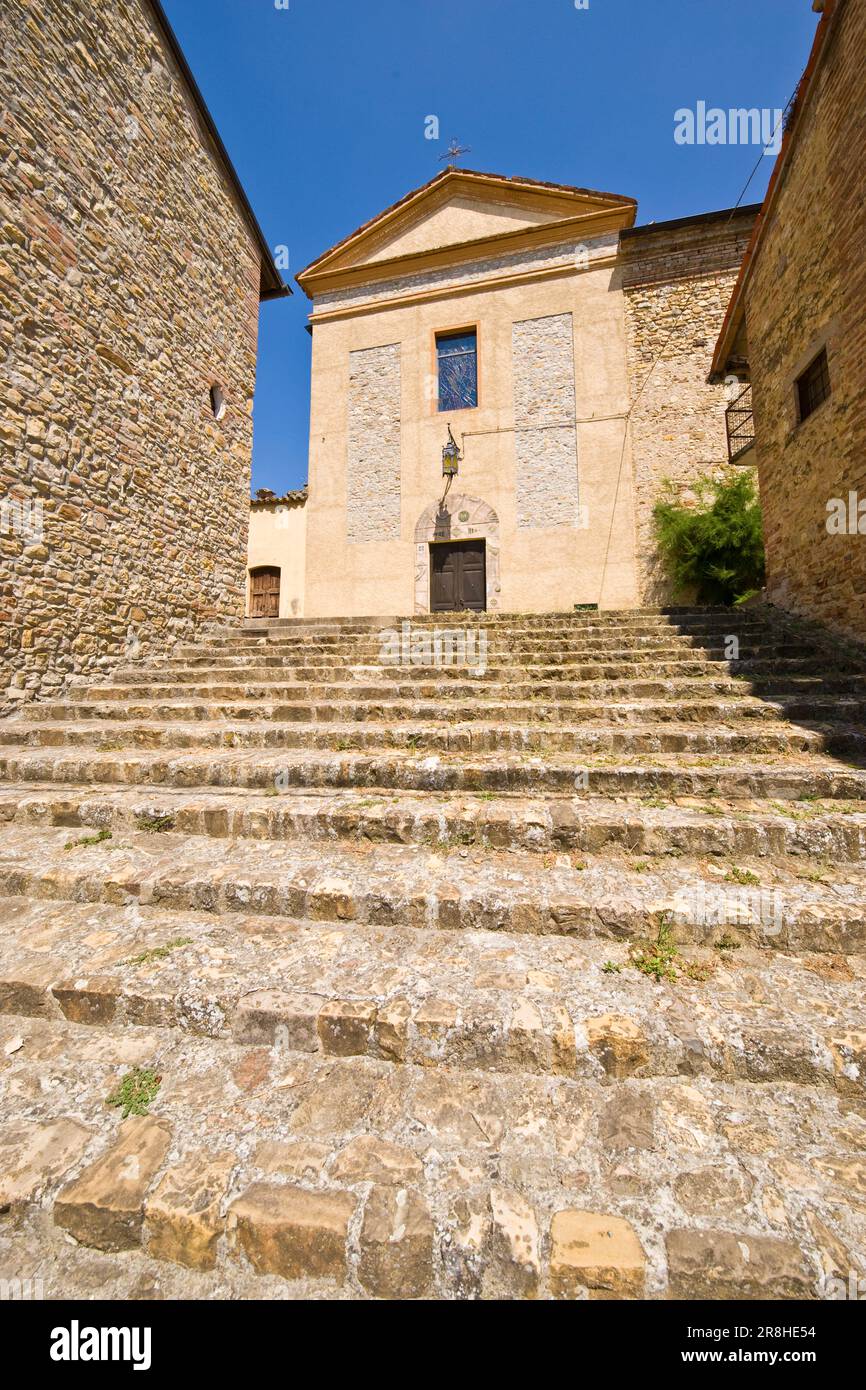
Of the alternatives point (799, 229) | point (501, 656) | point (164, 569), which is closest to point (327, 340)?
point (164, 569)

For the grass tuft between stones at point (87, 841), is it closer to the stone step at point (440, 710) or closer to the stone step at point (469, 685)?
the stone step at point (440, 710)

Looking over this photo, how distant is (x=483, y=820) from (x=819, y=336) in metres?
5.98

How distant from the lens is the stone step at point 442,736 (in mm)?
3533

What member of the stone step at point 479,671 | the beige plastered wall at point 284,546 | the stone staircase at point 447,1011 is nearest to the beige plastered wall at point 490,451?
the beige plastered wall at point 284,546

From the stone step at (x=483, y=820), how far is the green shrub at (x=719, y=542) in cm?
763

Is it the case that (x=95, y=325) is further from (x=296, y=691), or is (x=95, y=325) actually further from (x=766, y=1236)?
(x=766, y=1236)

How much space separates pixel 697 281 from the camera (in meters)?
10.3

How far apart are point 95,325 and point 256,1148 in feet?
24.9

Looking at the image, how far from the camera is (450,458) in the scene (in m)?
10.7

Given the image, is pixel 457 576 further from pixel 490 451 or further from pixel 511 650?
pixel 511 650

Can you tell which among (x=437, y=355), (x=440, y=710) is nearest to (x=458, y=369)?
(x=437, y=355)

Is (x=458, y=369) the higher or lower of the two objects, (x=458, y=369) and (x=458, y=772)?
the higher

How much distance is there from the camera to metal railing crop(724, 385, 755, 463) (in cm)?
887

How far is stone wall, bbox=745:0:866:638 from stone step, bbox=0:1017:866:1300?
4863mm
